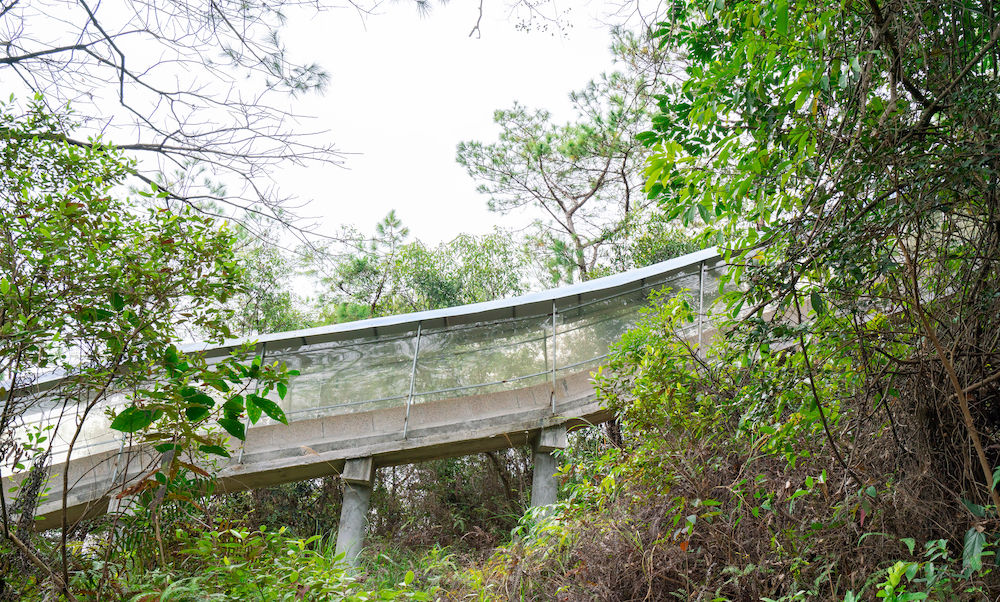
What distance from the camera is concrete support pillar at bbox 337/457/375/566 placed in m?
8.00

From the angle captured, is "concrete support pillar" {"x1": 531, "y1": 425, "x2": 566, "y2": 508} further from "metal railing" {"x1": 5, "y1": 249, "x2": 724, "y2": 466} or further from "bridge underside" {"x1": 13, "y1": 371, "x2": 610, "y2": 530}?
"metal railing" {"x1": 5, "y1": 249, "x2": 724, "y2": 466}

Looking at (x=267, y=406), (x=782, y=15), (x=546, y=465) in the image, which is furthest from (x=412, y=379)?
(x=782, y=15)

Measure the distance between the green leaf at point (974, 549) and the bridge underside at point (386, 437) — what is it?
5.82m

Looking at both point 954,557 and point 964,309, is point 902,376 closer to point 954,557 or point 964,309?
point 964,309

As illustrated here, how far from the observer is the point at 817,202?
271cm

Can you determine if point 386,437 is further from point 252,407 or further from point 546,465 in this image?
point 252,407

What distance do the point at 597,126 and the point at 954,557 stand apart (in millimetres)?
11814

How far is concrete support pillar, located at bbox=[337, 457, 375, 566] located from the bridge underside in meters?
0.14

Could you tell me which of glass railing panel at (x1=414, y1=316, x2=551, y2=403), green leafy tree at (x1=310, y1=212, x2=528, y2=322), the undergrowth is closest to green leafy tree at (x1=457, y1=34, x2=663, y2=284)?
green leafy tree at (x1=310, y1=212, x2=528, y2=322)

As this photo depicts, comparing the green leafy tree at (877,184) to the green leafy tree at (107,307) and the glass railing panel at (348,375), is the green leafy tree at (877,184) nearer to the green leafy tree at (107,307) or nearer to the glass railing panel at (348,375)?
the green leafy tree at (107,307)

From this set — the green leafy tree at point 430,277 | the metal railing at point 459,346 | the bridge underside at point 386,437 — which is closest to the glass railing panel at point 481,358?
the metal railing at point 459,346

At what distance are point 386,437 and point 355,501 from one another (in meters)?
0.86

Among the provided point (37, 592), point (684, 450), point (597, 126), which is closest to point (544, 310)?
point (684, 450)

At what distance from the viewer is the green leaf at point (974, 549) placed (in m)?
2.19
